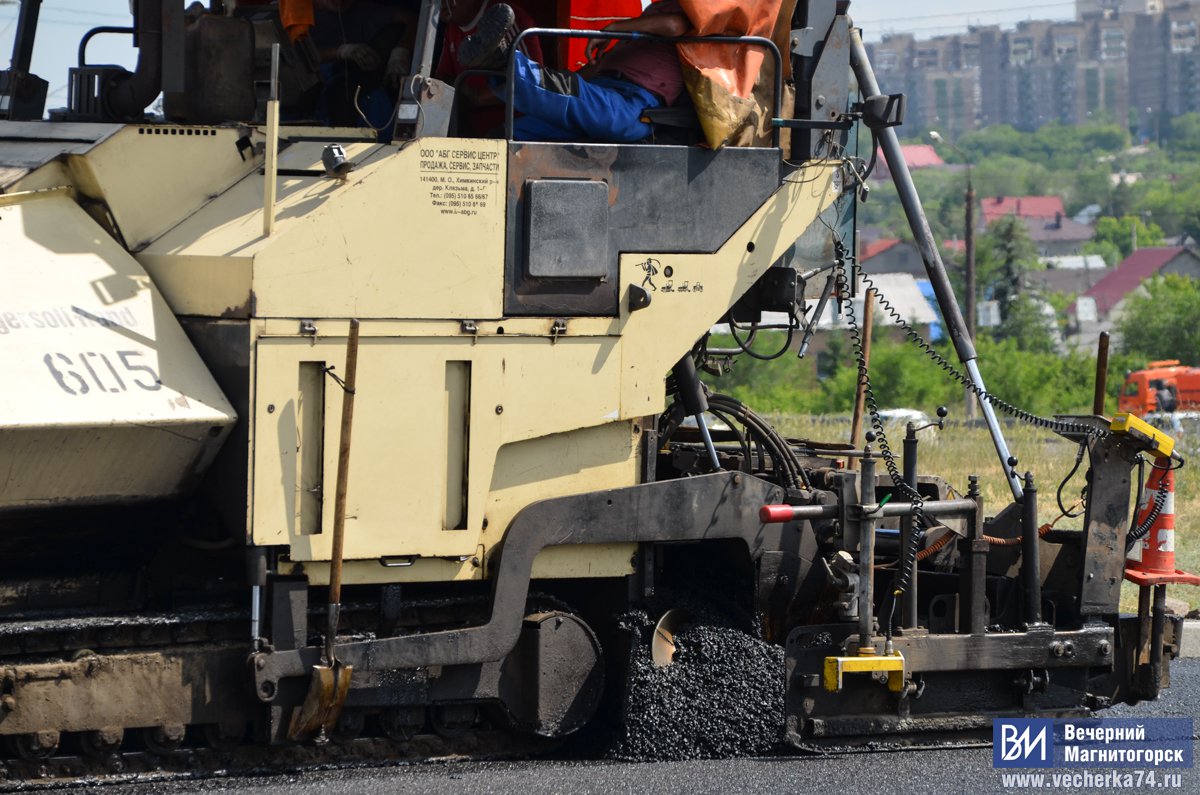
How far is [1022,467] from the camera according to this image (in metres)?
17.7

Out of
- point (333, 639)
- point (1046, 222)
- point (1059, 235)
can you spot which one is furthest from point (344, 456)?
point (1046, 222)

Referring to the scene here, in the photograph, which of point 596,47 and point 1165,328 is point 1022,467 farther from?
point 1165,328

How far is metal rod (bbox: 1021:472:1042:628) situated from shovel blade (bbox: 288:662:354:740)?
110 inches

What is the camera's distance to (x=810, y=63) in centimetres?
680

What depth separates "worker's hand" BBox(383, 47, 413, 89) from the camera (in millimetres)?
6832

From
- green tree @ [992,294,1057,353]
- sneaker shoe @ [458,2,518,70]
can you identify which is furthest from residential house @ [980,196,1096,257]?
sneaker shoe @ [458,2,518,70]

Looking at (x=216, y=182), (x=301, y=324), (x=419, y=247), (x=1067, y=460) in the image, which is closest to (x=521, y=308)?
(x=419, y=247)

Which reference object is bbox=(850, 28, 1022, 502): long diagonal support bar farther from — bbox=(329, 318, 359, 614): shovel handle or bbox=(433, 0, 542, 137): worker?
bbox=(329, 318, 359, 614): shovel handle

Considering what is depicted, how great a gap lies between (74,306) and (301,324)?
0.74 m

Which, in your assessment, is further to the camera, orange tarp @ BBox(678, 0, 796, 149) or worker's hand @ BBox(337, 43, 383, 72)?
worker's hand @ BBox(337, 43, 383, 72)

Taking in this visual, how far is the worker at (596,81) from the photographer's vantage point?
241 inches

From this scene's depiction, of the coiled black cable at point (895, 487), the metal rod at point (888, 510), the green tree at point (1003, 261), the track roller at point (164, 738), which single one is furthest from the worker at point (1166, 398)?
the green tree at point (1003, 261)

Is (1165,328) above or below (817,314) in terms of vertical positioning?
above

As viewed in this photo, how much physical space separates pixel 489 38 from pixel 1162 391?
122 feet
